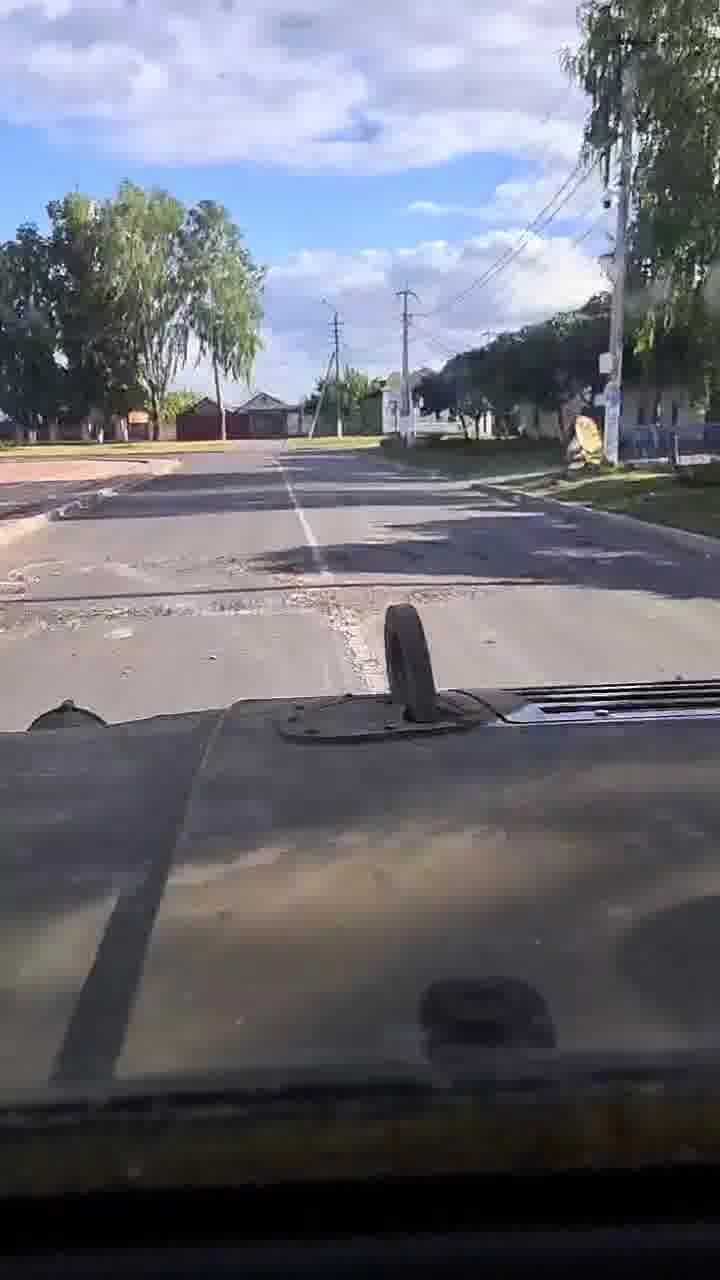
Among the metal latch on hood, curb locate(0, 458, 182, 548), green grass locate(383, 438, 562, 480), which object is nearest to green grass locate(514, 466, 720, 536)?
green grass locate(383, 438, 562, 480)

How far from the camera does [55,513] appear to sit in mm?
29500

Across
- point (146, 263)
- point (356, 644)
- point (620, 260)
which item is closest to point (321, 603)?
point (356, 644)

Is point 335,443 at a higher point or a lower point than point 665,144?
lower

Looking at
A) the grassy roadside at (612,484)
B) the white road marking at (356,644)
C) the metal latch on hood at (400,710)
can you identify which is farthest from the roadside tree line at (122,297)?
the metal latch on hood at (400,710)

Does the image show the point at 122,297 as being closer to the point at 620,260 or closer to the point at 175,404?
the point at 175,404

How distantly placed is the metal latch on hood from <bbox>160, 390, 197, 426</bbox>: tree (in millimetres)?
108018

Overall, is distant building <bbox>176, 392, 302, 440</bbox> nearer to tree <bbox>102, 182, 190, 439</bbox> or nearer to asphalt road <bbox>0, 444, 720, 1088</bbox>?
tree <bbox>102, 182, 190, 439</bbox>

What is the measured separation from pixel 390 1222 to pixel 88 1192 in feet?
1.21

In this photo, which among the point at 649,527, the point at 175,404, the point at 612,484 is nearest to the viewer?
the point at 649,527

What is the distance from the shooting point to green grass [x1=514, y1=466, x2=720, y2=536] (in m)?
23.2

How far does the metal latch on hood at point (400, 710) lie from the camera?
10.5 ft

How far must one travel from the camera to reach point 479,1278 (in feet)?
6.02

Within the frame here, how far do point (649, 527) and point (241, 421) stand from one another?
405ft

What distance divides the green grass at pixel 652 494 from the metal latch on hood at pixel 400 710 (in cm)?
1770
